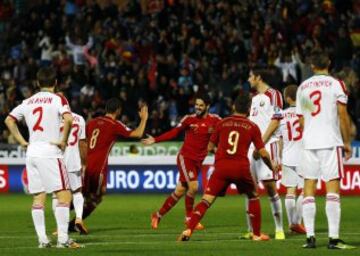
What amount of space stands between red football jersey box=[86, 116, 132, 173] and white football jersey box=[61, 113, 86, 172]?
298 millimetres

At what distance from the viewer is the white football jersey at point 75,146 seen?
18.0 m

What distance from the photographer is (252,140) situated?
1543 cm

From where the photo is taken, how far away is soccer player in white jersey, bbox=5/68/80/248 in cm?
1461

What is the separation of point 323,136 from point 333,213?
3.16 ft

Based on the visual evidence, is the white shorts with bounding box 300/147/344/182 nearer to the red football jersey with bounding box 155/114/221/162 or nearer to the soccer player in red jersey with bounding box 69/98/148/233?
the red football jersey with bounding box 155/114/221/162

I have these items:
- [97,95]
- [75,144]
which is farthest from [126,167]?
[75,144]

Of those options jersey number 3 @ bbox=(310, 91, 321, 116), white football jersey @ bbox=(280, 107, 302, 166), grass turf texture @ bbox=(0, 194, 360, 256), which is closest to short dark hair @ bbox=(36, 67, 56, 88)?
grass turf texture @ bbox=(0, 194, 360, 256)

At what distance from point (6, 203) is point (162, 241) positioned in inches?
400

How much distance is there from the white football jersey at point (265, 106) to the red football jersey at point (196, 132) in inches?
69.2

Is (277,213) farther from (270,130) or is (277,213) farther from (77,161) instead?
(77,161)

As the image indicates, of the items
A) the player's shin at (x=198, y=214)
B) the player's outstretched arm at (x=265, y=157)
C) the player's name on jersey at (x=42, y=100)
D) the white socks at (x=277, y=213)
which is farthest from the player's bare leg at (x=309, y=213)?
the player's name on jersey at (x=42, y=100)

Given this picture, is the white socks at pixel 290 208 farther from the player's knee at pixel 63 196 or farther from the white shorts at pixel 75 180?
the player's knee at pixel 63 196

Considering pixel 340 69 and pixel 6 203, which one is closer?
pixel 6 203

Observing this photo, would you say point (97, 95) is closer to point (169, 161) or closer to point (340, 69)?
point (169, 161)
